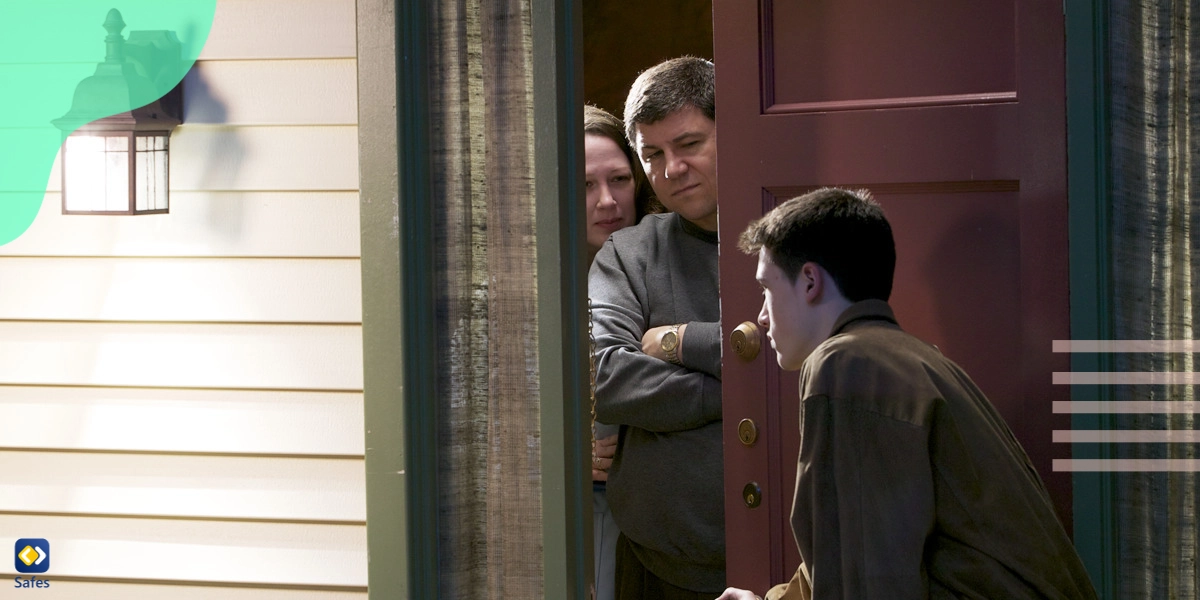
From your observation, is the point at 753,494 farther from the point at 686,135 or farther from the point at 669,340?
the point at 686,135

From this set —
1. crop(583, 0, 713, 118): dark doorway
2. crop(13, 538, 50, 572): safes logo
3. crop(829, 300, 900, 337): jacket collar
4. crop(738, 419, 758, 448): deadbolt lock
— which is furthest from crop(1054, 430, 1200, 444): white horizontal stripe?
crop(583, 0, 713, 118): dark doorway

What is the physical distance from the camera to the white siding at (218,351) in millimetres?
1797

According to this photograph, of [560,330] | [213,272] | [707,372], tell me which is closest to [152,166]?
[213,272]

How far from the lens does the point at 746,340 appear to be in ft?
6.97

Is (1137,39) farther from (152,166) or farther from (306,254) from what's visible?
(152,166)

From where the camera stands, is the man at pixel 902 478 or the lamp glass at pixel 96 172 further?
the lamp glass at pixel 96 172

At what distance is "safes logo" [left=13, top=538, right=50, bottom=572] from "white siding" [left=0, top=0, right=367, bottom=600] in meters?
0.01

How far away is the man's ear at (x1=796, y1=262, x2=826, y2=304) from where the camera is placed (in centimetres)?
178

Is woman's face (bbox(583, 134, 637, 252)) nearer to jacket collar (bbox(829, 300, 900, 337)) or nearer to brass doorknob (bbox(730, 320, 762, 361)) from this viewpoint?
brass doorknob (bbox(730, 320, 762, 361))

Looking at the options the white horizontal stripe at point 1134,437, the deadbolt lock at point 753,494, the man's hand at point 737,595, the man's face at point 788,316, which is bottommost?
the man's hand at point 737,595

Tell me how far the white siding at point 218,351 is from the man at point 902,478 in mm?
776

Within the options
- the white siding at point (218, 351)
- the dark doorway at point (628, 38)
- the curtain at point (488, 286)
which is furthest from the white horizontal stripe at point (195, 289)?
the dark doorway at point (628, 38)

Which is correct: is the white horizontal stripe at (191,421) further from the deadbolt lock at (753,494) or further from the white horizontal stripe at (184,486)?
the deadbolt lock at (753,494)

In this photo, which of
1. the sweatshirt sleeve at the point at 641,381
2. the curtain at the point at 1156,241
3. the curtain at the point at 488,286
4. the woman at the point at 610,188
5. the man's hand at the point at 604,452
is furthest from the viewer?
the woman at the point at 610,188
